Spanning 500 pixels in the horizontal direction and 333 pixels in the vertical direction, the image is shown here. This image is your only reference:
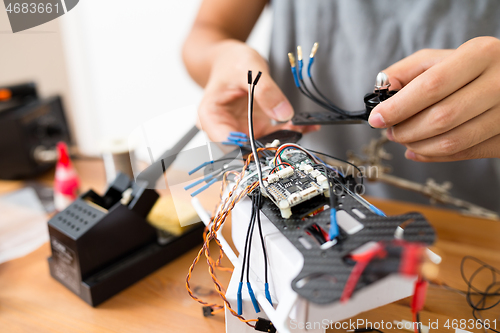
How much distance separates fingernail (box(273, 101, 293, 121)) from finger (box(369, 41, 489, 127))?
213 mm

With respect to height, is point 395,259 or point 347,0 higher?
point 347,0

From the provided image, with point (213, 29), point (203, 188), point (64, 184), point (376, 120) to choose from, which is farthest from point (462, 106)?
point (64, 184)

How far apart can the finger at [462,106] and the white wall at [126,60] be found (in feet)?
2.75

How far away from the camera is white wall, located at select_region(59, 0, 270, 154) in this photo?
1234mm

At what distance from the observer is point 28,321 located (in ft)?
1.82

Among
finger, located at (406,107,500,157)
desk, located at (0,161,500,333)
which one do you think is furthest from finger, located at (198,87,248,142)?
finger, located at (406,107,500,157)

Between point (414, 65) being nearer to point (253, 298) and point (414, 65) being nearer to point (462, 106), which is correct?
point (462, 106)

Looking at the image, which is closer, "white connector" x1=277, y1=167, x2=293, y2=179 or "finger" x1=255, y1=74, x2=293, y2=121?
"white connector" x1=277, y1=167, x2=293, y2=179

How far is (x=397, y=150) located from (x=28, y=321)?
974 millimetres

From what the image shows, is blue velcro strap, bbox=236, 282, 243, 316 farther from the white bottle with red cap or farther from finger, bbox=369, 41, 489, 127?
the white bottle with red cap

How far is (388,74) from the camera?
1.97 ft

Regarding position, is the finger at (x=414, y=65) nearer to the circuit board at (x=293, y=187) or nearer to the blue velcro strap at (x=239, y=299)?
the circuit board at (x=293, y=187)

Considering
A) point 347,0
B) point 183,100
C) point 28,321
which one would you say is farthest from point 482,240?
point 183,100

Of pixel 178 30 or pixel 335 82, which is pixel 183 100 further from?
pixel 335 82
